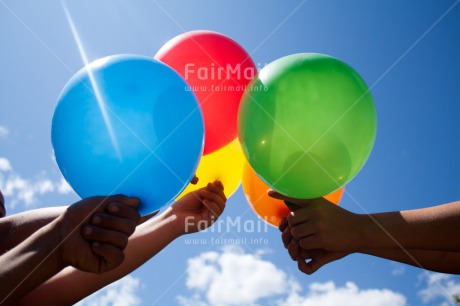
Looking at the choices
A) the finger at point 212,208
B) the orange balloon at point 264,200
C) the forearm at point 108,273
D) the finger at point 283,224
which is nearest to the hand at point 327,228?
the finger at point 283,224

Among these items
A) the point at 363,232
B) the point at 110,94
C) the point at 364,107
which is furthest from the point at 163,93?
the point at 363,232

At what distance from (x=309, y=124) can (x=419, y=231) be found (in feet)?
3.16


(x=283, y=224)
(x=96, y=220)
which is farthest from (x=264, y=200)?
(x=96, y=220)

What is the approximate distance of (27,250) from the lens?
5.61ft

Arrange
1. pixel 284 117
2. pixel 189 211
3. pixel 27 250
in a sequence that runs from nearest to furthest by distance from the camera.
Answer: pixel 27 250
pixel 284 117
pixel 189 211

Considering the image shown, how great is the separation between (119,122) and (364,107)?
57.0 inches

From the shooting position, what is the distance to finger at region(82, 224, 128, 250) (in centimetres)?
178

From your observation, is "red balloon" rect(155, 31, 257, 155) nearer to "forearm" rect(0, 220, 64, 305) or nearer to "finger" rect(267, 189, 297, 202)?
"finger" rect(267, 189, 297, 202)

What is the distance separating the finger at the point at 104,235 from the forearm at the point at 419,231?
1.42 m

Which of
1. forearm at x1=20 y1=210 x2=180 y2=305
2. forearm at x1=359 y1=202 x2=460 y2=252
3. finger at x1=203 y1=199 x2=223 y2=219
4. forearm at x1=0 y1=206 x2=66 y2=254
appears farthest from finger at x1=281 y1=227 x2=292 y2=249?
forearm at x1=0 y1=206 x2=66 y2=254

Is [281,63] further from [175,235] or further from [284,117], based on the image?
[175,235]

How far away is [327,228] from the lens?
225 cm

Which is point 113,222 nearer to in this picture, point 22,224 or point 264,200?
point 264,200

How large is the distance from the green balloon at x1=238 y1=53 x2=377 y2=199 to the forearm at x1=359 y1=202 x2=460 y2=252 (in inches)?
14.3
